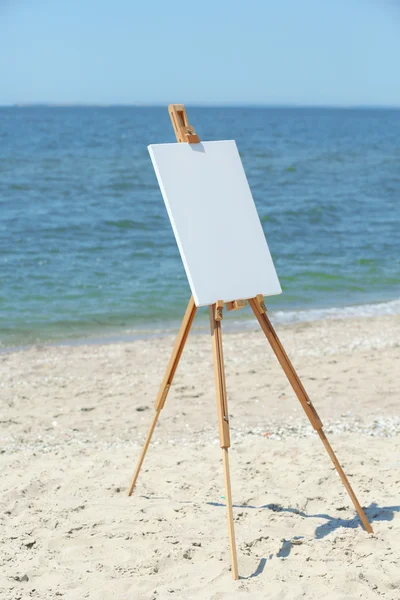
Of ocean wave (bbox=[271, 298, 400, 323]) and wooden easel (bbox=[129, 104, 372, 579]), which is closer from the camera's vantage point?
wooden easel (bbox=[129, 104, 372, 579])

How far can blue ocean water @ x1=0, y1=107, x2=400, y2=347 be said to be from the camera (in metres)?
11.3

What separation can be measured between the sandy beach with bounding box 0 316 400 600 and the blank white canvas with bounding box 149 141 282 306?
4.58ft

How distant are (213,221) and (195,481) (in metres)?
1.90

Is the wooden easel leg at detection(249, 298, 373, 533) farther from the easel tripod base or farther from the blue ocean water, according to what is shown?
the blue ocean water

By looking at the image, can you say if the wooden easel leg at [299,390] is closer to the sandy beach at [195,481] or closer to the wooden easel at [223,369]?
the wooden easel at [223,369]

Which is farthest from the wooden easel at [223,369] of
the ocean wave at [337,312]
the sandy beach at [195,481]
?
the ocean wave at [337,312]

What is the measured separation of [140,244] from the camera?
16.1m

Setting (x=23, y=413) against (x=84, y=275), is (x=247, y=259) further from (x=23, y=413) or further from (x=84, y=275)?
(x=84, y=275)

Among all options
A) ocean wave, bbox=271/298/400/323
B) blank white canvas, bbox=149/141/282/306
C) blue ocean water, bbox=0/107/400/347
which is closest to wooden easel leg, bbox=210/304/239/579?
blank white canvas, bbox=149/141/282/306

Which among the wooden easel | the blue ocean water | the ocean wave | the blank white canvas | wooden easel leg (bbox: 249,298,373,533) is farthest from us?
the blue ocean water

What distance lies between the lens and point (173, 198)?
4.03 metres

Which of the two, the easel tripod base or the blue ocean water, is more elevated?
the blue ocean water

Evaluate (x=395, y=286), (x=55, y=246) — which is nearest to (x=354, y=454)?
(x=395, y=286)

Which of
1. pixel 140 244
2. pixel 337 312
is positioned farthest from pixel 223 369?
pixel 140 244
